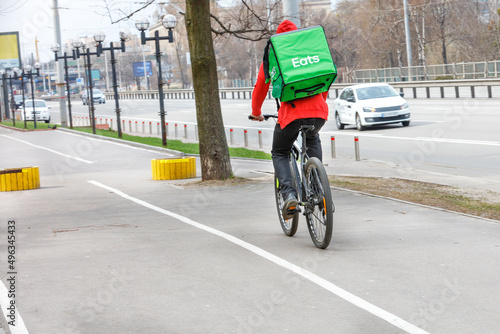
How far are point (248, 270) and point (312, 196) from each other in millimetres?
1100

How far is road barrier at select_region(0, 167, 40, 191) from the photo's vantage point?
14539mm

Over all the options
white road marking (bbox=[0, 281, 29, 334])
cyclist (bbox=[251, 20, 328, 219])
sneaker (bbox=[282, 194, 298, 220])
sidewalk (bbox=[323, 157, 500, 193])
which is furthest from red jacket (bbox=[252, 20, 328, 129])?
sidewalk (bbox=[323, 157, 500, 193])

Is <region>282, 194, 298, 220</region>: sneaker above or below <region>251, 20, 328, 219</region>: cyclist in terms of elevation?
below

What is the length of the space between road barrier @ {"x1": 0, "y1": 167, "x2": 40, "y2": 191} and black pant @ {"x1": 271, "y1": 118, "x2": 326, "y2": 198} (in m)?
8.45

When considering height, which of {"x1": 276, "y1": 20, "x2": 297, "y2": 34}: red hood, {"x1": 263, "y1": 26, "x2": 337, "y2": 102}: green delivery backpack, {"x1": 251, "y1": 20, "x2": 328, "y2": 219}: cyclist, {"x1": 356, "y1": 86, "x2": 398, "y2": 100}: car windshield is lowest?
{"x1": 251, "y1": 20, "x2": 328, "y2": 219}: cyclist

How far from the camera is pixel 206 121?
44.9ft

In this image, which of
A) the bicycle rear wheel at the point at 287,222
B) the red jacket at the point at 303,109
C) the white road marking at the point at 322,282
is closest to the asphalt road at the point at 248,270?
the white road marking at the point at 322,282

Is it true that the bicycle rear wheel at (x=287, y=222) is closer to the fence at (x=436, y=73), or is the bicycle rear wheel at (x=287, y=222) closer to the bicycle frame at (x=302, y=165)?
the bicycle frame at (x=302, y=165)

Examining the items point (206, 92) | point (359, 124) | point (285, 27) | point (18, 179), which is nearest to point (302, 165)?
point (285, 27)

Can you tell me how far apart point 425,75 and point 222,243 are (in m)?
45.5

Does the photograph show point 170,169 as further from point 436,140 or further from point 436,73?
point 436,73

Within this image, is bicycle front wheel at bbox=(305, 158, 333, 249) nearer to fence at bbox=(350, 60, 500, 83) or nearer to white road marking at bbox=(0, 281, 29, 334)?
white road marking at bbox=(0, 281, 29, 334)

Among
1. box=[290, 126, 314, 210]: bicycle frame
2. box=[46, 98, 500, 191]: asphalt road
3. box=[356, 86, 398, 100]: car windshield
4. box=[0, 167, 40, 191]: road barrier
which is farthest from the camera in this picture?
box=[356, 86, 398, 100]: car windshield

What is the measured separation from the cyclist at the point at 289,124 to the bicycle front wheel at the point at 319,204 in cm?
26
